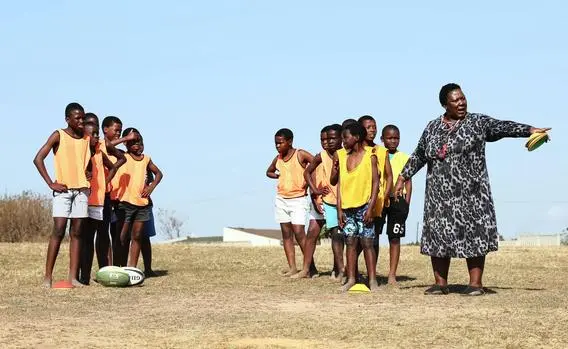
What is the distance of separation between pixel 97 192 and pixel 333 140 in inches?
129

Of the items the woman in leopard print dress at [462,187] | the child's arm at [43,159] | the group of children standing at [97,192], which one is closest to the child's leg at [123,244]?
the group of children standing at [97,192]

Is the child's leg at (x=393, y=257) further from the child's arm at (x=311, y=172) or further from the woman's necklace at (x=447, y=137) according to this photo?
the woman's necklace at (x=447, y=137)

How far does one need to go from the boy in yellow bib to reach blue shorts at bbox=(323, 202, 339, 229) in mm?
968

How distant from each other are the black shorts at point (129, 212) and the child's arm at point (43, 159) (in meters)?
1.82

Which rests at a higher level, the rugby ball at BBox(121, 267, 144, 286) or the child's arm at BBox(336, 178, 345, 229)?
the child's arm at BBox(336, 178, 345, 229)

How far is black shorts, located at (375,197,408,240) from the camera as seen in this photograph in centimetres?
1262

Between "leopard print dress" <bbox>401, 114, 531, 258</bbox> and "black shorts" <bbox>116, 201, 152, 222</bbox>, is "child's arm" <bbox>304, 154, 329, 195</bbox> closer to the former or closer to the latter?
"black shorts" <bbox>116, 201, 152, 222</bbox>

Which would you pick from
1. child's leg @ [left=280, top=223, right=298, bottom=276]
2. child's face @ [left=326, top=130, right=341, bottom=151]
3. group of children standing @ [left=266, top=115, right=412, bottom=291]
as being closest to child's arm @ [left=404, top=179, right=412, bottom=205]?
group of children standing @ [left=266, top=115, right=412, bottom=291]

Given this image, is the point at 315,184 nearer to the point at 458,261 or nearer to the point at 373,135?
the point at 373,135

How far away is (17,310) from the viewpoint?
9.48 metres

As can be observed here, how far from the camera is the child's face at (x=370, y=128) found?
41.9ft

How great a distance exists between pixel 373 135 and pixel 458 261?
5.77 meters

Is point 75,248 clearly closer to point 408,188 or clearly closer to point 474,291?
point 408,188

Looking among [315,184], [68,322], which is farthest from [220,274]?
[68,322]
